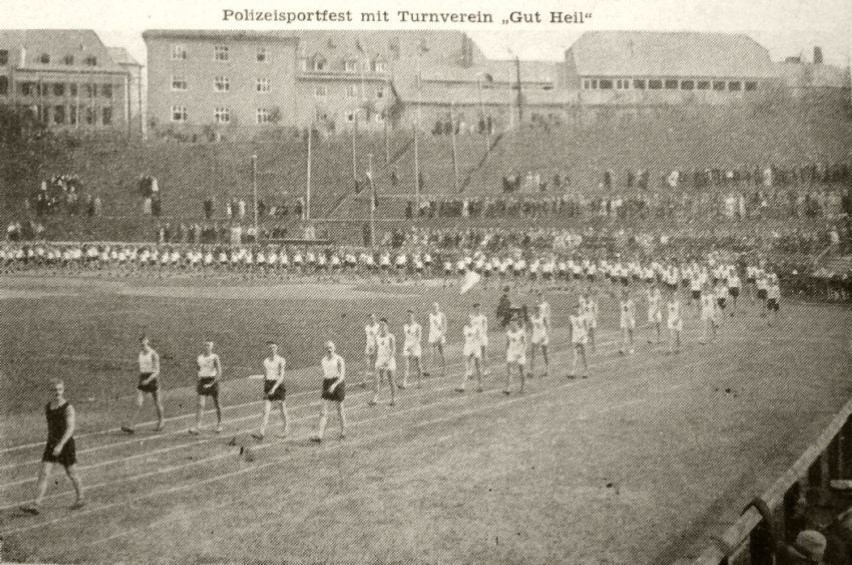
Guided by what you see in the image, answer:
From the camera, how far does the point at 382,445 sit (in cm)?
658

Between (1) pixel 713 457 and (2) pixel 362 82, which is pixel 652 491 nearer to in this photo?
(1) pixel 713 457

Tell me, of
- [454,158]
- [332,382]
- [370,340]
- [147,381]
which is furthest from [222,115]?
[332,382]

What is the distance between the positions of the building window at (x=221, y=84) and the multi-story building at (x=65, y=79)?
2.86 ft

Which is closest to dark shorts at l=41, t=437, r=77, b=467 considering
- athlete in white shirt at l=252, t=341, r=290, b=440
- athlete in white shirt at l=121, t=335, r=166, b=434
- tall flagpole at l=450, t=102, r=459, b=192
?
athlete in white shirt at l=121, t=335, r=166, b=434

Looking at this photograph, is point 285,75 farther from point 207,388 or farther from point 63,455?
point 63,455

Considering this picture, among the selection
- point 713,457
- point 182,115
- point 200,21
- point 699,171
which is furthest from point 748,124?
point 182,115

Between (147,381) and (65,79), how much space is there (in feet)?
9.05

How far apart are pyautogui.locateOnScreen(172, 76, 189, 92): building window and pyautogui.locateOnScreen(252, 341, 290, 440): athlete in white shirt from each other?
10.4ft

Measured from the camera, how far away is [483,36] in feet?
21.1

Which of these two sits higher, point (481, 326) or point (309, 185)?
point (309, 185)

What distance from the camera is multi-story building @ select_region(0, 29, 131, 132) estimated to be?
21.8 feet

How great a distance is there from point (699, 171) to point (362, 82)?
3.41 metres

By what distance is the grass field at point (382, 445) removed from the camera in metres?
5.35

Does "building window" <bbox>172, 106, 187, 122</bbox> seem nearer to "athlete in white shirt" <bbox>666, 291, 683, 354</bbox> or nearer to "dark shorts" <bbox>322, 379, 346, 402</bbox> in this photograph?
"dark shorts" <bbox>322, 379, 346, 402</bbox>
